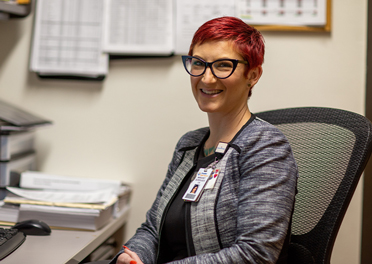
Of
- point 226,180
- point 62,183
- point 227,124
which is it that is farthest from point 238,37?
point 62,183

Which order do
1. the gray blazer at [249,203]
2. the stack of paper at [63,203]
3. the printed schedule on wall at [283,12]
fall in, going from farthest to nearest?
the printed schedule on wall at [283,12] < the stack of paper at [63,203] < the gray blazer at [249,203]

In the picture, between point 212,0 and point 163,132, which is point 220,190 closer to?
point 163,132

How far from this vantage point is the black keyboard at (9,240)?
98cm

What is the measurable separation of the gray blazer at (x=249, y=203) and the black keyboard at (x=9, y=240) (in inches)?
14.2

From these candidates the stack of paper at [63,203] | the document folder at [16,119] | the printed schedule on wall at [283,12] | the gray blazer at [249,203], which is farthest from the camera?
the printed schedule on wall at [283,12]

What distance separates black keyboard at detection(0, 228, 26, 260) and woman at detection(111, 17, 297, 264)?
0.92 ft

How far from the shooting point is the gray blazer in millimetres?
837

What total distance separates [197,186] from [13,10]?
1114 mm

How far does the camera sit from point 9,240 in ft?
3.43

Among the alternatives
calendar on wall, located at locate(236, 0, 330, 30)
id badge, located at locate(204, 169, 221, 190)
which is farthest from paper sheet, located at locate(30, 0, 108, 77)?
id badge, located at locate(204, 169, 221, 190)

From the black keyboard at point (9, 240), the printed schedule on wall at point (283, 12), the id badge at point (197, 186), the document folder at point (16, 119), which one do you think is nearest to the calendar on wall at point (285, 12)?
the printed schedule on wall at point (283, 12)

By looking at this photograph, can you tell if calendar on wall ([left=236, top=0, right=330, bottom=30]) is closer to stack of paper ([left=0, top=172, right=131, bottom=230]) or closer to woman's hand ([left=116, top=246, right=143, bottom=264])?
stack of paper ([left=0, top=172, right=131, bottom=230])

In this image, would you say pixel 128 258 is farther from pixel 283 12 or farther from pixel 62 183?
pixel 283 12

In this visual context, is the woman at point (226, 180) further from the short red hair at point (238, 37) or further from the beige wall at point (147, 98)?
the beige wall at point (147, 98)
